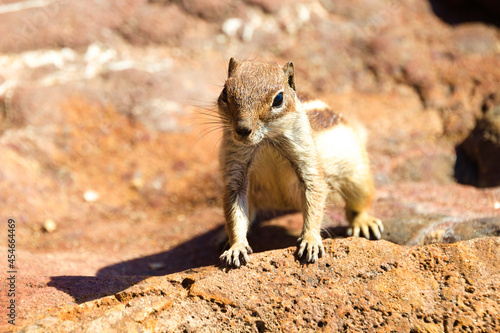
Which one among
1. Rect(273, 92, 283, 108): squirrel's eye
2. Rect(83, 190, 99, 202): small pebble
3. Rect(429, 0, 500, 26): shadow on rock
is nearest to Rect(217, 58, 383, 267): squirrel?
Rect(273, 92, 283, 108): squirrel's eye

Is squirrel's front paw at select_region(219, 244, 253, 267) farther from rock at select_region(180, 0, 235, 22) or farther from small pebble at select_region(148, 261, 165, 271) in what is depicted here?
rock at select_region(180, 0, 235, 22)

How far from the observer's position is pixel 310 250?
4.16 meters

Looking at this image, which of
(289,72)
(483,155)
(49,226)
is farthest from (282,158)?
(483,155)

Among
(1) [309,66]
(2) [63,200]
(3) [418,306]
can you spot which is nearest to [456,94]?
(1) [309,66]

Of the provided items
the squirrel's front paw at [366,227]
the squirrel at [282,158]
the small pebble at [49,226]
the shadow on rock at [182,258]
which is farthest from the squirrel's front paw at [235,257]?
the small pebble at [49,226]

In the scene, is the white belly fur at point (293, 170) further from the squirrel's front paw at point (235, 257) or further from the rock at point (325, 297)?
the rock at point (325, 297)

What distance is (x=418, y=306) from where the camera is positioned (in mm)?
3666

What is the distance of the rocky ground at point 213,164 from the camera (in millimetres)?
3764

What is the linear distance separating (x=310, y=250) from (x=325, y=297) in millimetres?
461

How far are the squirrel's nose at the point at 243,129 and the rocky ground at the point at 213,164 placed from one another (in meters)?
0.56

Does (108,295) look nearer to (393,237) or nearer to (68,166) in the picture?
(393,237)

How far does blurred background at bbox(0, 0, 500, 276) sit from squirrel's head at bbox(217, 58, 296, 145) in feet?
5.69

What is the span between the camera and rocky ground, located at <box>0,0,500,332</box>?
3764mm

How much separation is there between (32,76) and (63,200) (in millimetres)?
2270
